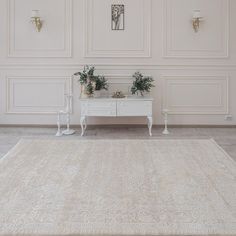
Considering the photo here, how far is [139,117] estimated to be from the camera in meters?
6.07

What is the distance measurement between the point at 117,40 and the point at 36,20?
1247mm

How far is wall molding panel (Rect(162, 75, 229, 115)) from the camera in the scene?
606 cm

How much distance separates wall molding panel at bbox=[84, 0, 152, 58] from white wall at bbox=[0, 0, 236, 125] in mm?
15

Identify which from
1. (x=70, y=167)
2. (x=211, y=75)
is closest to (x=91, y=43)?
(x=211, y=75)

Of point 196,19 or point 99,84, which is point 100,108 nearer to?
point 99,84

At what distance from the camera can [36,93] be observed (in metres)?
6.09

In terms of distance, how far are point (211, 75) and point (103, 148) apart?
2.59 meters

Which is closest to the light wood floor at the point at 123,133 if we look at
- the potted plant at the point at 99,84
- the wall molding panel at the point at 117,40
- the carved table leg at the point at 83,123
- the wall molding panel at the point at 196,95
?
the carved table leg at the point at 83,123

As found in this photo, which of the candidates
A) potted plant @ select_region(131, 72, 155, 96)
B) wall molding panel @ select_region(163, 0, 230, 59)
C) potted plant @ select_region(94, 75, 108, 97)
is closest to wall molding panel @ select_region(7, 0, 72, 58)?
potted plant @ select_region(94, 75, 108, 97)

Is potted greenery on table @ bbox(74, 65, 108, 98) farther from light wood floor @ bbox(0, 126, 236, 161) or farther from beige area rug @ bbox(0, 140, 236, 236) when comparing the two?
beige area rug @ bbox(0, 140, 236, 236)

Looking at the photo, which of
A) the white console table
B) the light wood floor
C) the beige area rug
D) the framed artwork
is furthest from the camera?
the framed artwork

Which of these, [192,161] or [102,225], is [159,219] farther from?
[192,161]

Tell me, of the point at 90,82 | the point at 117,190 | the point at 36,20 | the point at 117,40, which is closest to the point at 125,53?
the point at 117,40

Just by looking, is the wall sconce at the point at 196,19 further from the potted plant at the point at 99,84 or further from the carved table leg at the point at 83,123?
the carved table leg at the point at 83,123
